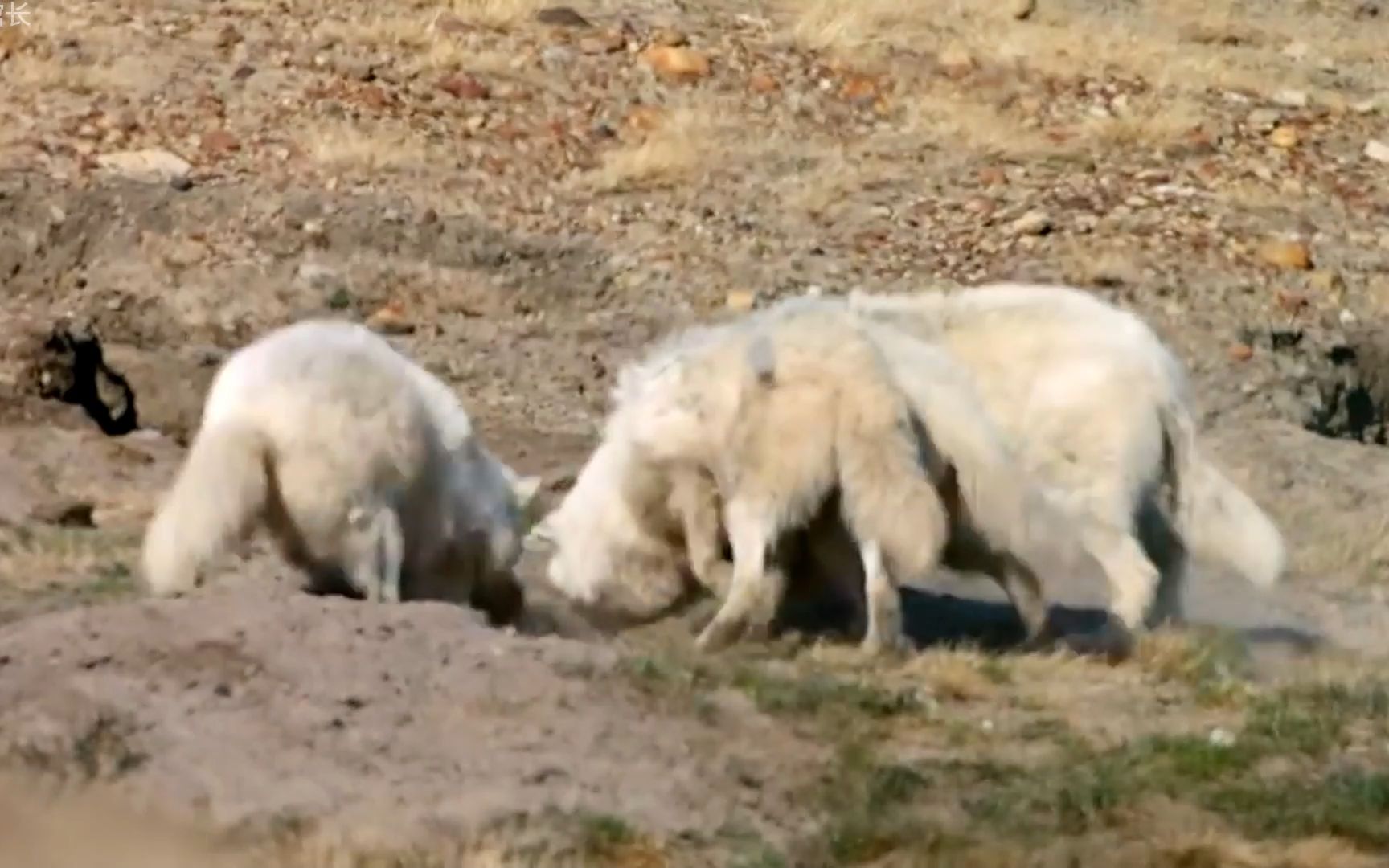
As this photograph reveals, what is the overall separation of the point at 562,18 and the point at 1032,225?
15.3ft

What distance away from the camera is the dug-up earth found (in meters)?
6.54

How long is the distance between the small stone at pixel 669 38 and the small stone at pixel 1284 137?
14.9ft

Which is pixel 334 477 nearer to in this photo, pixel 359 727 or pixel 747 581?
pixel 747 581

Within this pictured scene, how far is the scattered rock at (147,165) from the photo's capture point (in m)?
16.7

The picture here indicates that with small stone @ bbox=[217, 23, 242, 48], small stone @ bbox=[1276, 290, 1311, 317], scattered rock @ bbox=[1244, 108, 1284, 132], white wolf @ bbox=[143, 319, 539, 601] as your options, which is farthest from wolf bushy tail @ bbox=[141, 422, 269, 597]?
scattered rock @ bbox=[1244, 108, 1284, 132]

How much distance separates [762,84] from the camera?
19828mm

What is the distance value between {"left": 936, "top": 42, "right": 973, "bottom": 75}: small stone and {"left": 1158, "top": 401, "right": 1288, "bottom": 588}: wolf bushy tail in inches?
448

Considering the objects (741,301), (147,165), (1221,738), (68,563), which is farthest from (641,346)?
(1221,738)

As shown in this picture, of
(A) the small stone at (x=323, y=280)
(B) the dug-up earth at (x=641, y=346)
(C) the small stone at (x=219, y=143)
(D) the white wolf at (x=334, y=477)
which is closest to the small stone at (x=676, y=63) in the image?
(B) the dug-up earth at (x=641, y=346)

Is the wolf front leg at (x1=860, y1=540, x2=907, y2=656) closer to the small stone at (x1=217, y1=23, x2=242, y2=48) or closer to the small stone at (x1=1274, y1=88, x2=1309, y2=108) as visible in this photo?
the small stone at (x1=217, y1=23, x2=242, y2=48)

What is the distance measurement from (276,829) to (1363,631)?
5801 mm

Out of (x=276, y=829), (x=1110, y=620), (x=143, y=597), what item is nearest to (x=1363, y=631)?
(x=1110, y=620)

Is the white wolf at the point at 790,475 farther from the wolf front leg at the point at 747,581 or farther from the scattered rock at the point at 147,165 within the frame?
the scattered rock at the point at 147,165

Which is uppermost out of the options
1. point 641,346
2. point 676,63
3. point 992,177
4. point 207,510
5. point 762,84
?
point 207,510
